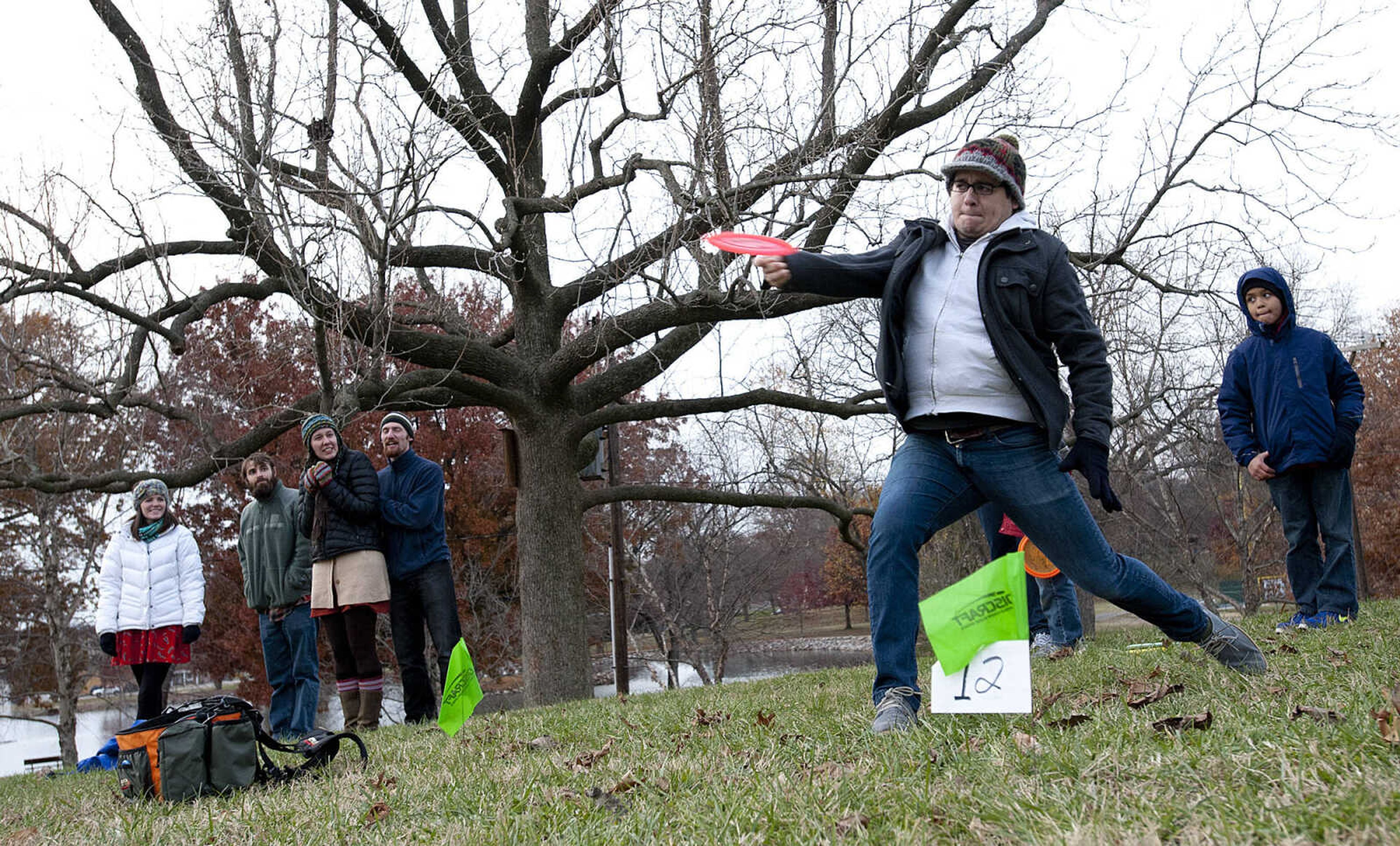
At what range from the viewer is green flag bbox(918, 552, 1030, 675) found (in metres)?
3.47

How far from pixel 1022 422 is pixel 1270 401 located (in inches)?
154

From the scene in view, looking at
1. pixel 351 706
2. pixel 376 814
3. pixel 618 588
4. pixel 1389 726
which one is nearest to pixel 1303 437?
pixel 1389 726

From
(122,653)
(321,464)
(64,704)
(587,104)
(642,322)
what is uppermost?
(587,104)

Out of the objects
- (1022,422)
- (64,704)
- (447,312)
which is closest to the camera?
(1022,422)

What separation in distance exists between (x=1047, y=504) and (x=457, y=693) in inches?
128

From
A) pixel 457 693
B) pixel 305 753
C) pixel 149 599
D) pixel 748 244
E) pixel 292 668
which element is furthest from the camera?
pixel 292 668

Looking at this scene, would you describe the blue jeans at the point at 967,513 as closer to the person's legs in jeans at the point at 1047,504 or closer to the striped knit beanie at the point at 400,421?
the person's legs in jeans at the point at 1047,504

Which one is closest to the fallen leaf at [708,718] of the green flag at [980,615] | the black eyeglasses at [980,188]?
the green flag at [980,615]

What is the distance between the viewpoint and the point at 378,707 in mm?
7805

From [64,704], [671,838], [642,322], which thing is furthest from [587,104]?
[64,704]

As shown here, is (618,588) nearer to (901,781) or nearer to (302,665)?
(302,665)

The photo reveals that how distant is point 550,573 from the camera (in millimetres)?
11602

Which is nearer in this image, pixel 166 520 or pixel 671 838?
pixel 671 838

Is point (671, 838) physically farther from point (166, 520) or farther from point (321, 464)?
point (166, 520)
